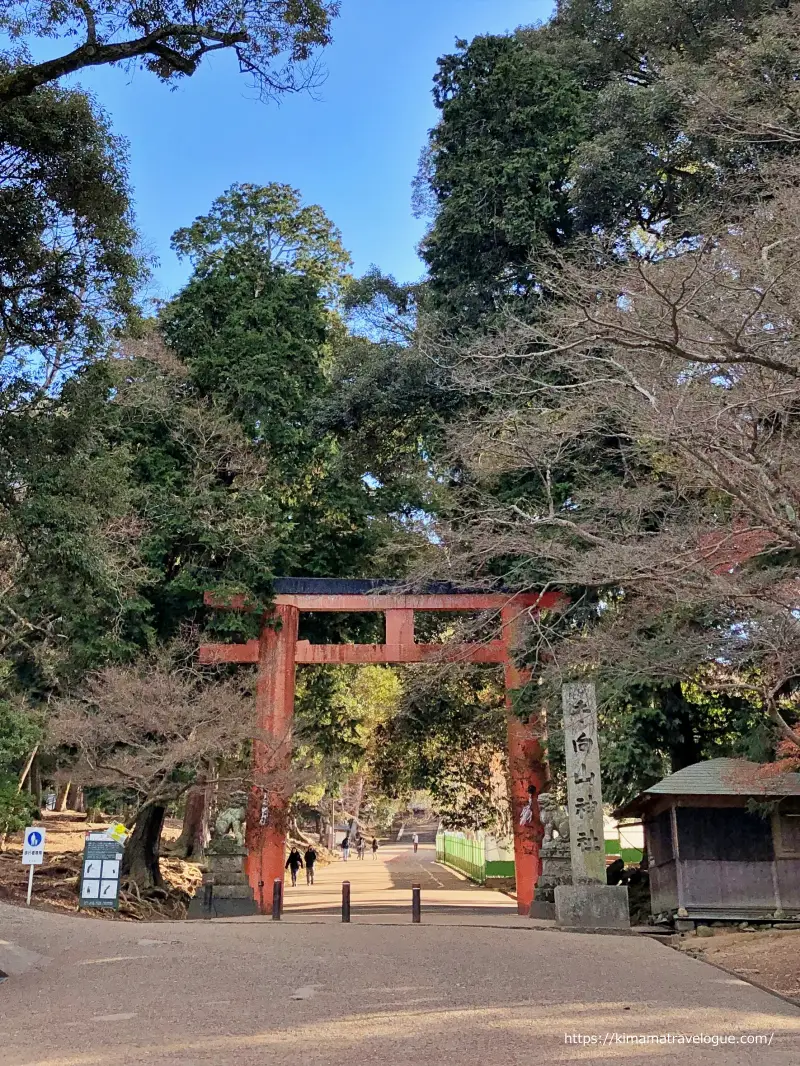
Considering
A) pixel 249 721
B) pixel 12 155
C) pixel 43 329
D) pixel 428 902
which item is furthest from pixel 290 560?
pixel 12 155

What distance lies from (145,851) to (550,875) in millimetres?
8221

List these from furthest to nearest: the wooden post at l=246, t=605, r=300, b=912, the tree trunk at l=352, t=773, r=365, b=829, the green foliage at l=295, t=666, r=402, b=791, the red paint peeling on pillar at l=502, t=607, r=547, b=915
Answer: the tree trunk at l=352, t=773, r=365, b=829 → the green foliage at l=295, t=666, r=402, b=791 → the red paint peeling on pillar at l=502, t=607, r=547, b=915 → the wooden post at l=246, t=605, r=300, b=912

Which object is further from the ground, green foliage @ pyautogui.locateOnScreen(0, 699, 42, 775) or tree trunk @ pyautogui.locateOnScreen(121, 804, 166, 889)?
green foliage @ pyautogui.locateOnScreen(0, 699, 42, 775)

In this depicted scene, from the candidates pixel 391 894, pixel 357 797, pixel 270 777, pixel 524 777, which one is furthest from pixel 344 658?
pixel 357 797

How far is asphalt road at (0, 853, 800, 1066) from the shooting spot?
4.50 m

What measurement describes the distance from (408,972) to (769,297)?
22.0 feet

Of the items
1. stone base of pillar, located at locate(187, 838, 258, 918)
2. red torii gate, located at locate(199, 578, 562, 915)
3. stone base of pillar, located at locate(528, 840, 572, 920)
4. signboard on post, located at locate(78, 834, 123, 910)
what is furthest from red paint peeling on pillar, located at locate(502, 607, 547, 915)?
signboard on post, located at locate(78, 834, 123, 910)

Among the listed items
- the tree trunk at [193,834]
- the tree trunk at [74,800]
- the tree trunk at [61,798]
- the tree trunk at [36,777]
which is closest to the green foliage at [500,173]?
the tree trunk at [193,834]

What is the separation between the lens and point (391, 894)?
21.4m

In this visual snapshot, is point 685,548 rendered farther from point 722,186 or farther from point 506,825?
point 506,825

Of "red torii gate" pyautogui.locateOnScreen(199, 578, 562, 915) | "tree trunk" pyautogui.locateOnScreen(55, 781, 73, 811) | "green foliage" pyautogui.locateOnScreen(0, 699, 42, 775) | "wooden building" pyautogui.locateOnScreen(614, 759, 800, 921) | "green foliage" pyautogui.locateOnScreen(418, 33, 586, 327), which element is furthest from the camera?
"tree trunk" pyautogui.locateOnScreen(55, 781, 73, 811)

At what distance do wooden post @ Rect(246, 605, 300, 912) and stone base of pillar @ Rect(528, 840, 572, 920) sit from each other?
453 cm

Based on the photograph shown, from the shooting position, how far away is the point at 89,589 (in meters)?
9.13

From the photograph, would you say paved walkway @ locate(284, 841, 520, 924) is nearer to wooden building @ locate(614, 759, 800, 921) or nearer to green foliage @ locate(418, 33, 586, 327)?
wooden building @ locate(614, 759, 800, 921)
